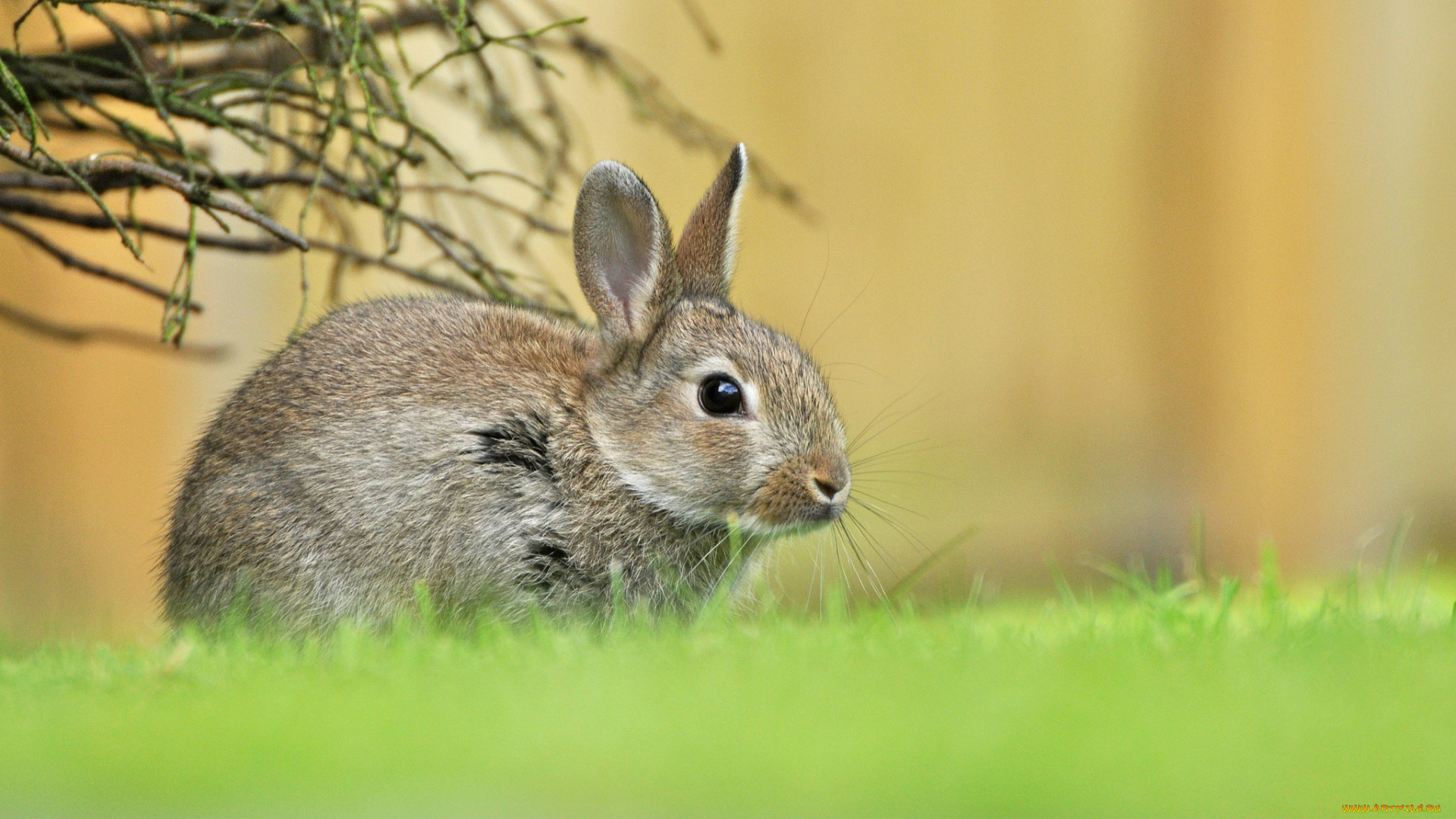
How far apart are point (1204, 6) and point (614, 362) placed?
4487 millimetres

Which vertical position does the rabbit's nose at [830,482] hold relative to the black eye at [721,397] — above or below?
below

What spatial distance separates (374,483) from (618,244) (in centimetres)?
96

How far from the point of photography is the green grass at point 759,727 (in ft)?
4.88

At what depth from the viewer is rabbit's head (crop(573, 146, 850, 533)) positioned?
333 centimetres

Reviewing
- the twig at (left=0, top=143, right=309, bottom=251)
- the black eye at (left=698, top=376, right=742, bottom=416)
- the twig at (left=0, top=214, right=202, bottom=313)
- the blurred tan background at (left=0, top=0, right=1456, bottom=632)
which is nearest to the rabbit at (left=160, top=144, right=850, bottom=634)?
the black eye at (left=698, top=376, right=742, bottom=416)

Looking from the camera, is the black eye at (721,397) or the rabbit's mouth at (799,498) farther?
the black eye at (721,397)

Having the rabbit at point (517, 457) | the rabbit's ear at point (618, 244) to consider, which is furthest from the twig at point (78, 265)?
the rabbit's ear at point (618, 244)

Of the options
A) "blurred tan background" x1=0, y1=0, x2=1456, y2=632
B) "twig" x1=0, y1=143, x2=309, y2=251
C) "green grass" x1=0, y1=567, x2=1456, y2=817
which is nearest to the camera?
"green grass" x1=0, y1=567, x2=1456, y2=817

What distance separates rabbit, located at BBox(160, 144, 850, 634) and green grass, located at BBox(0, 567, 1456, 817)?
643 millimetres

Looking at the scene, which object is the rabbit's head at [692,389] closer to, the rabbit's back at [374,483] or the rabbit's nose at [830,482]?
the rabbit's nose at [830,482]

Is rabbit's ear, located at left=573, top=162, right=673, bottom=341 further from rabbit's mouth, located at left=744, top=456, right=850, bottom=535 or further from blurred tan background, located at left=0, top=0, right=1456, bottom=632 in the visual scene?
blurred tan background, located at left=0, top=0, right=1456, bottom=632

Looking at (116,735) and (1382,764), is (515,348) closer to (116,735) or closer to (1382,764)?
(116,735)

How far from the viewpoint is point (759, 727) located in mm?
1733

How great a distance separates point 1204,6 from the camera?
263 inches
